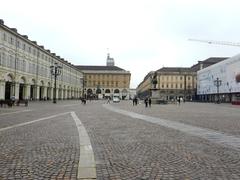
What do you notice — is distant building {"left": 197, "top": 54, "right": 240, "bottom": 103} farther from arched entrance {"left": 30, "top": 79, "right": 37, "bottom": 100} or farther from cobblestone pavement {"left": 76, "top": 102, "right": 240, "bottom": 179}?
cobblestone pavement {"left": 76, "top": 102, "right": 240, "bottom": 179}

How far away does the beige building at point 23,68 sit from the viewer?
207 feet

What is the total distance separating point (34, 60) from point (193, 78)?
98.0 meters

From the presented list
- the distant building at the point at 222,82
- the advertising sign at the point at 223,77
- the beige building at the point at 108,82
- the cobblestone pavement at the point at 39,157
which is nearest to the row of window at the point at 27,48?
the distant building at the point at 222,82

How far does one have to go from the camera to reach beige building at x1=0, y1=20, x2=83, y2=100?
63.2 m

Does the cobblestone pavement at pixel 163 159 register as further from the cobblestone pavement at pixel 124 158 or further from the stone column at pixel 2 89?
the stone column at pixel 2 89

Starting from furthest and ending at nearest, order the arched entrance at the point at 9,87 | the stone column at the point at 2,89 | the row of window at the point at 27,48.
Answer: the arched entrance at the point at 9,87 → the row of window at the point at 27,48 → the stone column at the point at 2,89

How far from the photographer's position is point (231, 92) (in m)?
83.9

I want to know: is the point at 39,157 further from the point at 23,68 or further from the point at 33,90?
the point at 33,90

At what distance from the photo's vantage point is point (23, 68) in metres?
73.8

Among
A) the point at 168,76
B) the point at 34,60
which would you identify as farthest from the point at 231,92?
the point at 168,76

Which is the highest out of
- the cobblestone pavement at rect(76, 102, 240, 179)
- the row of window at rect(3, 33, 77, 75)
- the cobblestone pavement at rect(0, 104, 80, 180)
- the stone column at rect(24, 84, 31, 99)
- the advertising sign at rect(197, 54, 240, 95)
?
the row of window at rect(3, 33, 77, 75)

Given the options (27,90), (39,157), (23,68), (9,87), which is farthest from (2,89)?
(39,157)

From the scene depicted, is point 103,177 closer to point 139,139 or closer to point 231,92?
point 139,139

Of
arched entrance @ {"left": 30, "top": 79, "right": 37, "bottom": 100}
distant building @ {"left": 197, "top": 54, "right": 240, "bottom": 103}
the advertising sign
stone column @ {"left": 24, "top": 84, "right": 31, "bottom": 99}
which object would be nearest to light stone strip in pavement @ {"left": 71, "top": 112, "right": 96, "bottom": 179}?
stone column @ {"left": 24, "top": 84, "right": 31, "bottom": 99}
